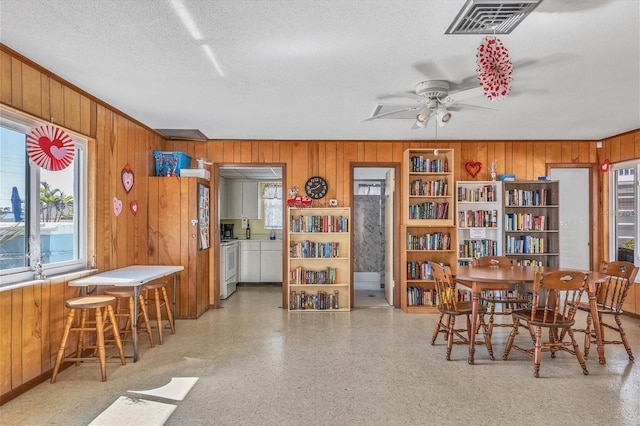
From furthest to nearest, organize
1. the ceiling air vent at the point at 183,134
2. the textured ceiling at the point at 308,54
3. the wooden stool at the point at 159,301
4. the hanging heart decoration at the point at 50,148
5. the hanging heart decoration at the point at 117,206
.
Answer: the ceiling air vent at the point at 183,134 → the hanging heart decoration at the point at 117,206 → the wooden stool at the point at 159,301 → the hanging heart decoration at the point at 50,148 → the textured ceiling at the point at 308,54

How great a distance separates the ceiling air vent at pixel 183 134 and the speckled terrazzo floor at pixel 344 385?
2.64 meters

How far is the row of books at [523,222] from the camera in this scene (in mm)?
5594

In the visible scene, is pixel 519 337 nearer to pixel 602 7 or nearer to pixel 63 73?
pixel 602 7

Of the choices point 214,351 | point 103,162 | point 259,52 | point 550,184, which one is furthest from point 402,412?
point 550,184

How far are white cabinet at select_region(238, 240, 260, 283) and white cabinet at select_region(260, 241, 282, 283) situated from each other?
0.08 meters

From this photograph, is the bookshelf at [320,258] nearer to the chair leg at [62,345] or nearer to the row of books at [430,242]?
the row of books at [430,242]

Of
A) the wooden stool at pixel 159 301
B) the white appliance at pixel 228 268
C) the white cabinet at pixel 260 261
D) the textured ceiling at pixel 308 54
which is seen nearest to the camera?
the textured ceiling at pixel 308 54

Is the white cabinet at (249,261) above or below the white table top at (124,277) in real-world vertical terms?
below

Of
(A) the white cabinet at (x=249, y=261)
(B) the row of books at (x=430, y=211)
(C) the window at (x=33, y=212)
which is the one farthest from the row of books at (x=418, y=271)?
(C) the window at (x=33, y=212)

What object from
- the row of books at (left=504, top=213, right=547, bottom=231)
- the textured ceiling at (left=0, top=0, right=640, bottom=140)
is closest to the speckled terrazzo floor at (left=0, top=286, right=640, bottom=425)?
the row of books at (left=504, top=213, right=547, bottom=231)

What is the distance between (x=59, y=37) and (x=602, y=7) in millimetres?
3321

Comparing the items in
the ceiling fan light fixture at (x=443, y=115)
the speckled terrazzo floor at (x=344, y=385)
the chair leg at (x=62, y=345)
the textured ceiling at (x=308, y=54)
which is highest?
the textured ceiling at (x=308, y=54)

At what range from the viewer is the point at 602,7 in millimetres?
2154

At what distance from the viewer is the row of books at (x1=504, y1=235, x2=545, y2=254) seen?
5582mm
